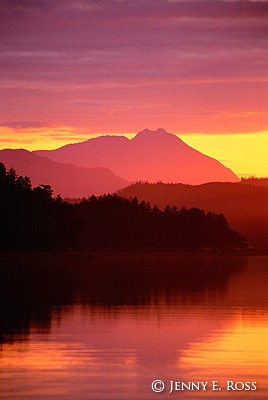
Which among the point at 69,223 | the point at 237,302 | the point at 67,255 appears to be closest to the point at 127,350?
the point at 237,302

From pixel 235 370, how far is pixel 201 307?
2226 centimetres

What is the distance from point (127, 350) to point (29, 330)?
6.16 m

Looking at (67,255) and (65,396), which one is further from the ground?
(67,255)

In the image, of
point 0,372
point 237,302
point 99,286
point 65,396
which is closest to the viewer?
point 65,396

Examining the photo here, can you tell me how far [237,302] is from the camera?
5441 cm

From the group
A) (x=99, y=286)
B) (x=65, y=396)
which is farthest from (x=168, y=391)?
(x=99, y=286)

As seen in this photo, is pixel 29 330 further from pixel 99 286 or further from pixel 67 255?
pixel 67 255

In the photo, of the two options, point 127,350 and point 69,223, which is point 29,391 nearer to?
point 127,350

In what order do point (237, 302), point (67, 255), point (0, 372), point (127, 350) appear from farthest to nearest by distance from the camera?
point (67, 255) → point (237, 302) → point (127, 350) → point (0, 372)

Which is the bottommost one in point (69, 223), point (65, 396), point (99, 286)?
point (65, 396)

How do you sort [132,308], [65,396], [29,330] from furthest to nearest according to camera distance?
[132,308] → [29,330] → [65,396]

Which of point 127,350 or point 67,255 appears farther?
point 67,255

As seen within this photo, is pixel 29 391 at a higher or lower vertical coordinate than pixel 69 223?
lower

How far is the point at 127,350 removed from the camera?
32125 millimetres
